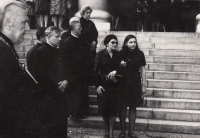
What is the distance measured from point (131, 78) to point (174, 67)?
255 centimetres

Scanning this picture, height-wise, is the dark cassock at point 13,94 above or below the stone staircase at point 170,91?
above

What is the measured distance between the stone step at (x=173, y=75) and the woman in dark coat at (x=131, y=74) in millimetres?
1980

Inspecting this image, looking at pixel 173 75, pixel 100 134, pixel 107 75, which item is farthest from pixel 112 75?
pixel 173 75

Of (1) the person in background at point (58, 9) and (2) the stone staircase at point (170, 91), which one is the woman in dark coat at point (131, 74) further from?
(1) the person in background at point (58, 9)

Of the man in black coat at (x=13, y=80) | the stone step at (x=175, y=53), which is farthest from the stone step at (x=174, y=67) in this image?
the man in black coat at (x=13, y=80)

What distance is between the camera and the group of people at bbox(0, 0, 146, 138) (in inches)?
58.2

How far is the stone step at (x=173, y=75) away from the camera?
668 centimetres

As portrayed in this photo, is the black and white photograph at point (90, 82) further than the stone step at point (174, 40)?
No

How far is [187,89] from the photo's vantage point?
6.44 meters

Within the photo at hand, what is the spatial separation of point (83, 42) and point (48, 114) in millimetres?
3769

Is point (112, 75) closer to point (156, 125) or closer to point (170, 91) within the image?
point (156, 125)

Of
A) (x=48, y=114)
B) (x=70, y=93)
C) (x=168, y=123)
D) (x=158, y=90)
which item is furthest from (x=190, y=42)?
(x=48, y=114)

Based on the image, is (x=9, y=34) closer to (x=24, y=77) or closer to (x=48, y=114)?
(x=24, y=77)

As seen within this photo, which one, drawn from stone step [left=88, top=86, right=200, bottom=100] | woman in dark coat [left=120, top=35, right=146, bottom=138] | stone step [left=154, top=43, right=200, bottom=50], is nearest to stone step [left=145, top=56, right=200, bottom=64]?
stone step [left=154, top=43, right=200, bottom=50]
